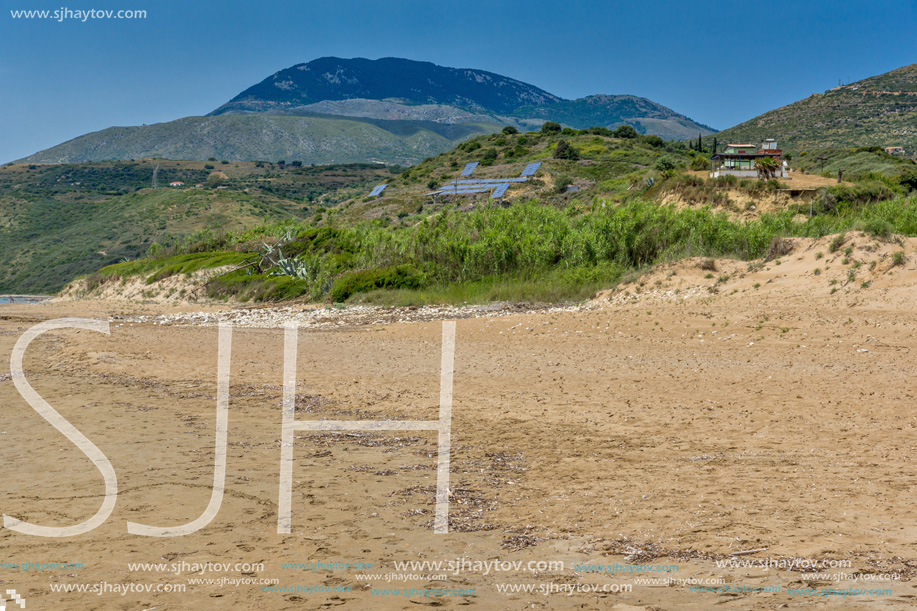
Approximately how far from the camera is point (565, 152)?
188 feet

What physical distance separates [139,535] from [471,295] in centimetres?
1487

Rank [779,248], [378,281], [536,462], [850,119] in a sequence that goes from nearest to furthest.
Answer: [536,462] → [779,248] → [378,281] → [850,119]

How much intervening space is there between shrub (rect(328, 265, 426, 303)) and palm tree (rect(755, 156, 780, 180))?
14.3 m

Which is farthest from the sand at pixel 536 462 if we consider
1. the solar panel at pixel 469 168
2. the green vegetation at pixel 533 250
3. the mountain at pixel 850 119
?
the mountain at pixel 850 119

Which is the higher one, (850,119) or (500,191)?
(850,119)

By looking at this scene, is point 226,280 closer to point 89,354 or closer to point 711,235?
point 89,354

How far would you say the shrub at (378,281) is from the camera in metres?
21.2

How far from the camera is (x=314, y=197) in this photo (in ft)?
305

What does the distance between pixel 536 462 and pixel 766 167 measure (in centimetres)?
2521

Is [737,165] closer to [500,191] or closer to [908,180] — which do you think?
[908,180]

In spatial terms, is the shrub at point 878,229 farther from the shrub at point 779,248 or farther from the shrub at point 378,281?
the shrub at point 378,281

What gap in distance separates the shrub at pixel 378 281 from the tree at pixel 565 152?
3761 cm

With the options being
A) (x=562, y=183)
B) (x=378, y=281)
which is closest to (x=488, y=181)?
(x=562, y=183)

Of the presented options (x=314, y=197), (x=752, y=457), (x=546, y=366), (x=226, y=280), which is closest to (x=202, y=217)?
(x=314, y=197)
